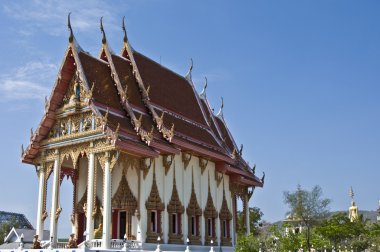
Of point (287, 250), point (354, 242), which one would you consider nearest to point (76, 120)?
point (287, 250)

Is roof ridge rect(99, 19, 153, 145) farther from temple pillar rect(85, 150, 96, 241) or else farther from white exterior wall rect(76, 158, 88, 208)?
white exterior wall rect(76, 158, 88, 208)

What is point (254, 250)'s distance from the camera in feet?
60.5

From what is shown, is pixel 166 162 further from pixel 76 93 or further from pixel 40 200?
pixel 40 200

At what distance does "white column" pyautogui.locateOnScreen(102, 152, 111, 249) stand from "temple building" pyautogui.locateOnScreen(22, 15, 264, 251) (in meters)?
0.03

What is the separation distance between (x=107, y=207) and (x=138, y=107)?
489 cm

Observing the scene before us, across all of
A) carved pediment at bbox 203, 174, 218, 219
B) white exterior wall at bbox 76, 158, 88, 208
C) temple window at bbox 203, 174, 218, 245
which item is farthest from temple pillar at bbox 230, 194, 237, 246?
white exterior wall at bbox 76, 158, 88, 208

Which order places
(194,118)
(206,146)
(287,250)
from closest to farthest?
(287,250) < (206,146) < (194,118)

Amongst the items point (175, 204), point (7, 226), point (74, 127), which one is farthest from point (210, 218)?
point (7, 226)

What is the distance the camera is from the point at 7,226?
45438 mm

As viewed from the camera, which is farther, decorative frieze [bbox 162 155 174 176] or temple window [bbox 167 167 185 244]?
decorative frieze [bbox 162 155 174 176]

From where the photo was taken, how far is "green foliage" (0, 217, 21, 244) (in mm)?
44406

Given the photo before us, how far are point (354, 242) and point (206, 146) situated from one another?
26.8m

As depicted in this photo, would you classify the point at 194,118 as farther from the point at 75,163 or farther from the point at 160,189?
the point at 75,163

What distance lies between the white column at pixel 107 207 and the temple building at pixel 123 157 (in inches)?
1.3
